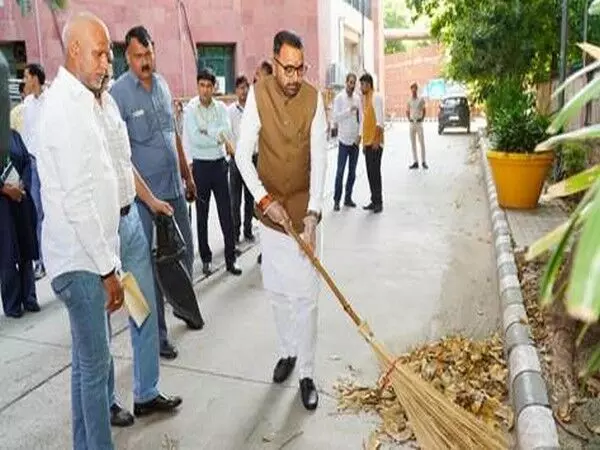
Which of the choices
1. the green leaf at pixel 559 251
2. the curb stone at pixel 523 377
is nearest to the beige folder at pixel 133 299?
the curb stone at pixel 523 377

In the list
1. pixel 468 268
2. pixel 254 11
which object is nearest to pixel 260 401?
pixel 468 268

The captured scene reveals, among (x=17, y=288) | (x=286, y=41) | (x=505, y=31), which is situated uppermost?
(x=505, y=31)

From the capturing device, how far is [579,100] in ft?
3.10

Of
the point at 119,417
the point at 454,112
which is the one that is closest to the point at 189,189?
the point at 119,417

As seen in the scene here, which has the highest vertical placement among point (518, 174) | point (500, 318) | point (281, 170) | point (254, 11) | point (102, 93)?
point (254, 11)

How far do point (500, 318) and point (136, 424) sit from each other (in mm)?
2572

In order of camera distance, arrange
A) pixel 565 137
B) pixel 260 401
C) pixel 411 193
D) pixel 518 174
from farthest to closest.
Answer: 1. pixel 411 193
2. pixel 518 174
3. pixel 260 401
4. pixel 565 137

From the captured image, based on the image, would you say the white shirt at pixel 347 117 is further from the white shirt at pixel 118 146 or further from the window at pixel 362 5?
the window at pixel 362 5

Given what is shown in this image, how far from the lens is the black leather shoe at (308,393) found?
312 centimetres

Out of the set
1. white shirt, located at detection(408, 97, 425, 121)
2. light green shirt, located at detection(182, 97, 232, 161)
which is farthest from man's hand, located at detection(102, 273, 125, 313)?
white shirt, located at detection(408, 97, 425, 121)

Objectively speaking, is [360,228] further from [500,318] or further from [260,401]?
[260,401]

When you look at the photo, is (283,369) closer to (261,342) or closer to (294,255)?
(261,342)

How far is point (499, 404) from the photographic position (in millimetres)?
3049

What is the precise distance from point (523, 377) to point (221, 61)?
1394 centimetres
